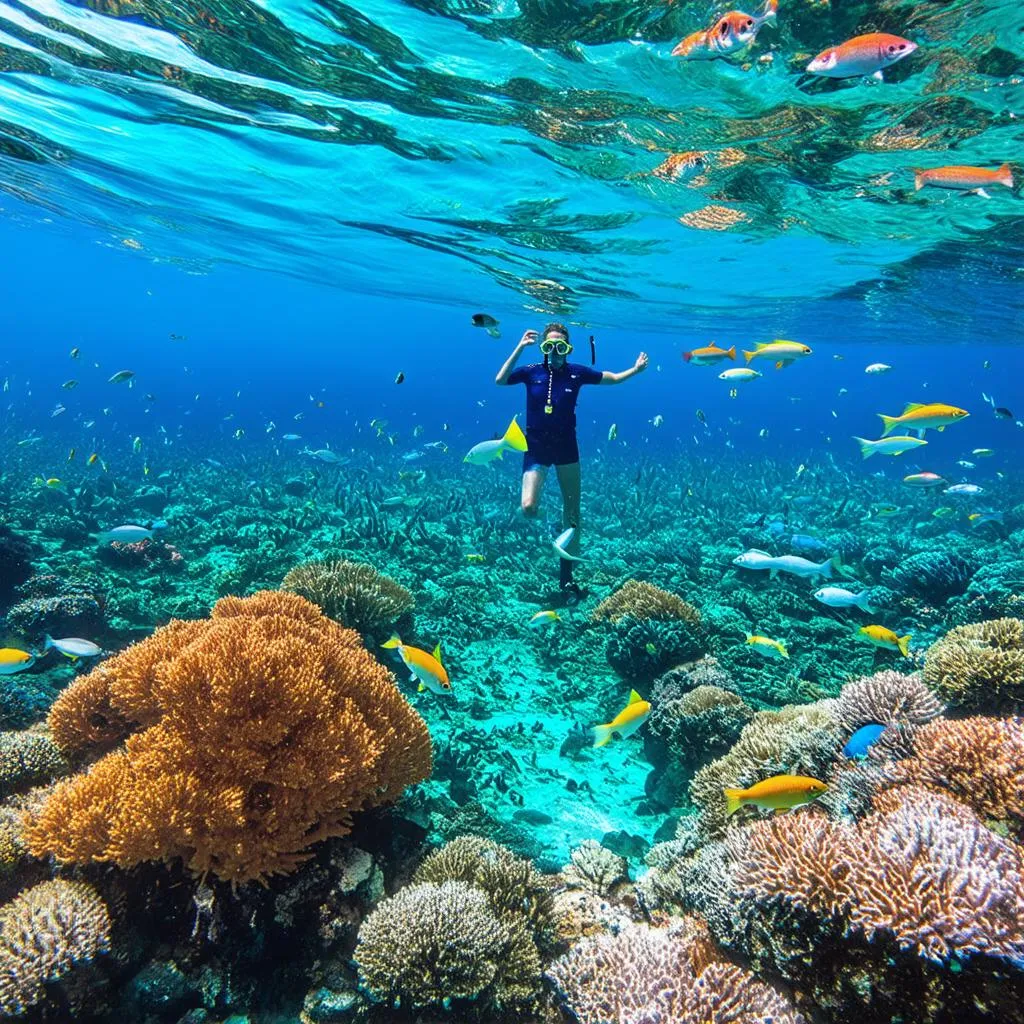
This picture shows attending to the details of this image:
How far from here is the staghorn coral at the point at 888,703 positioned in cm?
420

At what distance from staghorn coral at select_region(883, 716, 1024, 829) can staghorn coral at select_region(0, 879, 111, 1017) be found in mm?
4859

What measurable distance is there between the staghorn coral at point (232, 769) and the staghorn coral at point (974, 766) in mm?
3485

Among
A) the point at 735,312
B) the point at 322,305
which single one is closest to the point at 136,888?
the point at 735,312

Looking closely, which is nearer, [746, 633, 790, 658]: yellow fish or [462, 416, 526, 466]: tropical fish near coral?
[462, 416, 526, 466]: tropical fish near coral

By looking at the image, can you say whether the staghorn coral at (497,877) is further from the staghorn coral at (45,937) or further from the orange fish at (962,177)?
the orange fish at (962,177)

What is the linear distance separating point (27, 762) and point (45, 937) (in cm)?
198

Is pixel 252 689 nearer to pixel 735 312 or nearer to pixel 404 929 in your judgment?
pixel 404 929

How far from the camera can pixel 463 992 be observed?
10.9 feet

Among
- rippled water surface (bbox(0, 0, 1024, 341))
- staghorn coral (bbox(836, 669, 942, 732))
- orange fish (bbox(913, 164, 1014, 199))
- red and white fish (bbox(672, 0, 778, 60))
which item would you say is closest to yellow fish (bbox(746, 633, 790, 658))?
staghorn coral (bbox(836, 669, 942, 732))

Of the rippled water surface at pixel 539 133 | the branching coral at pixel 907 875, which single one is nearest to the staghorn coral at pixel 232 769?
the branching coral at pixel 907 875

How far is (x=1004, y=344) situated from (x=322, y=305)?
56930 mm

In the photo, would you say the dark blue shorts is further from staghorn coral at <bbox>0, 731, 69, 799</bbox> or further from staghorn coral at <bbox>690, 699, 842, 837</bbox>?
staghorn coral at <bbox>0, 731, 69, 799</bbox>

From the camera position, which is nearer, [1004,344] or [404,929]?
[404,929]

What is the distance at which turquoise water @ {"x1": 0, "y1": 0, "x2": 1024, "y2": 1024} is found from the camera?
327 cm
